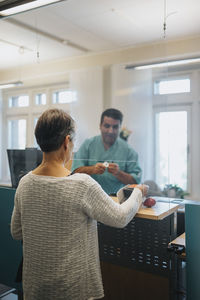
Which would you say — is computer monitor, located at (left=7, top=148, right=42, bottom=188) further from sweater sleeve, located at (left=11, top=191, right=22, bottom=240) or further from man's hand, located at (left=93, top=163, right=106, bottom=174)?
sweater sleeve, located at (left=11, top=191, right=22, bottom=240)

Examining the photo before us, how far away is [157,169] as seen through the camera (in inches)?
101

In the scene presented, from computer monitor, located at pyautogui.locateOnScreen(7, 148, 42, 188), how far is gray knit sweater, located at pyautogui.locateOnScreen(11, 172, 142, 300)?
4.91 feet

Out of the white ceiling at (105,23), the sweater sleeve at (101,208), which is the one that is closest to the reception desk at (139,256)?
the sweater sleeve at (101,208)

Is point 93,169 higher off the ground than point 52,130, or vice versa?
point 52,130

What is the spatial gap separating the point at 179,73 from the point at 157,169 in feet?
2.70

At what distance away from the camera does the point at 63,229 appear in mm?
1266

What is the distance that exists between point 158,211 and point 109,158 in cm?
85

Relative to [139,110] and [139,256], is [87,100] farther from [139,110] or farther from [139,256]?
[139,256]

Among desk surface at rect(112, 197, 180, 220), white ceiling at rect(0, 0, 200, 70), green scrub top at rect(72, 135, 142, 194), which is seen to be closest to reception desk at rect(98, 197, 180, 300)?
desk surface at rect(112, 197, 180, 220)

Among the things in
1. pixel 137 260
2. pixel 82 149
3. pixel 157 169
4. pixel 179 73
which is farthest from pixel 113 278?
pixel 179 73

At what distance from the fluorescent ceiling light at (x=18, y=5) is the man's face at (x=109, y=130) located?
103 cm

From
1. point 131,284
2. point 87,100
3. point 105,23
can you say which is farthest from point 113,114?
point 131,284

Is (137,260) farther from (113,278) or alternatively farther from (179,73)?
(179,73)

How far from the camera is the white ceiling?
268 cm
